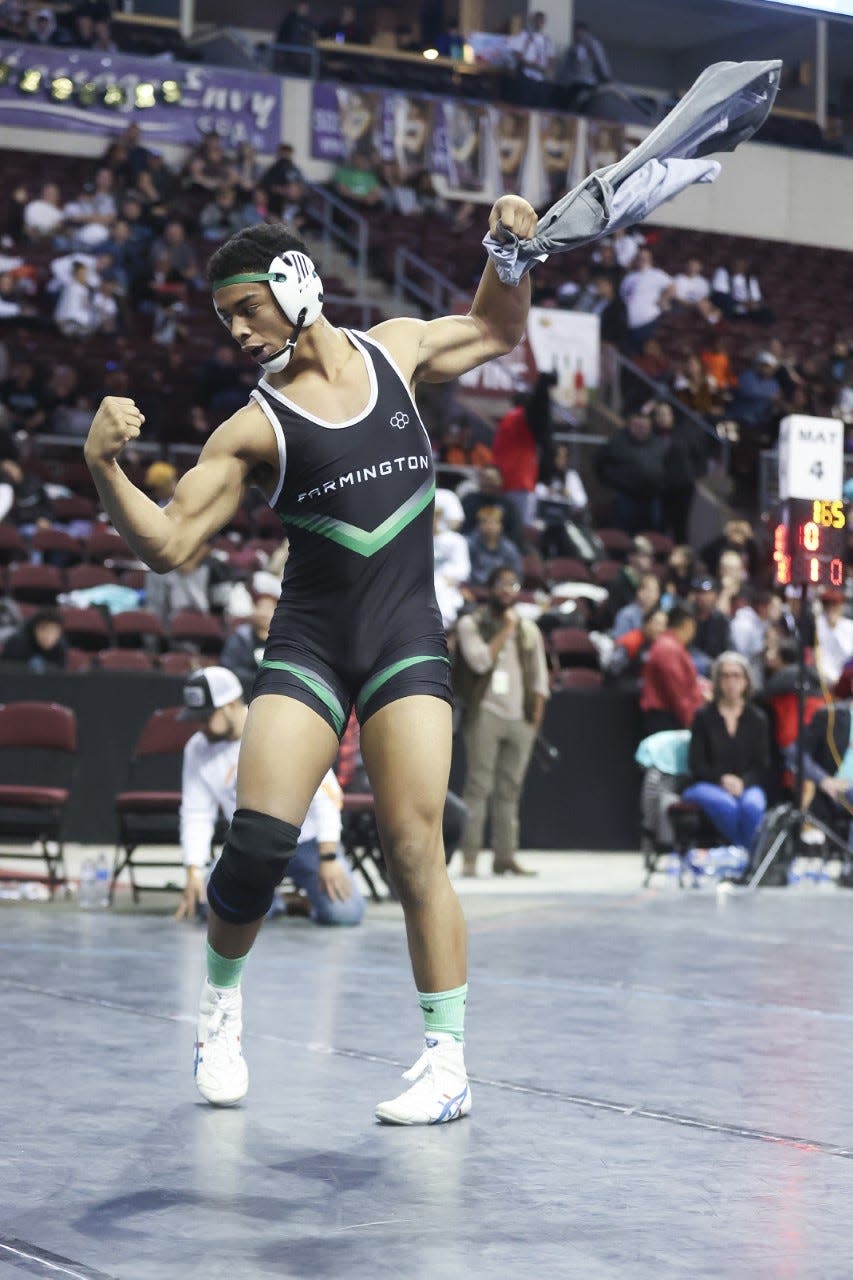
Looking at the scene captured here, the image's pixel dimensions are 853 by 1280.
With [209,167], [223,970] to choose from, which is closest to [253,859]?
[223,970]

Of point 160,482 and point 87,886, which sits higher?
point 160,482

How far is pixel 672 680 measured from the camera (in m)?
12.9

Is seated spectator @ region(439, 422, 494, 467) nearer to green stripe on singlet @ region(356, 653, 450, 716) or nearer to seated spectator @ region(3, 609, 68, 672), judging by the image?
seated spectator @ region(3, 609, 68, 672)

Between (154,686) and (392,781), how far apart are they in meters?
8.50

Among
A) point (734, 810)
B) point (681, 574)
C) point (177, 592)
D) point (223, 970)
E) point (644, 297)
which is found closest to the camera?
point (223, 970)

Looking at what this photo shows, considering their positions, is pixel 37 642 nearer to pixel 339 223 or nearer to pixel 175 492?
pixel 175 492

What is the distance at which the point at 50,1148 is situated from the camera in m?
3.85

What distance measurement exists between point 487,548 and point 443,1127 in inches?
422

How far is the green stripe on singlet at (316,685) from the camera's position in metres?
4.12

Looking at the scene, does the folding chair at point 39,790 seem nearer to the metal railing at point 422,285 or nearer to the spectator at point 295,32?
the metal railing at point 422,285

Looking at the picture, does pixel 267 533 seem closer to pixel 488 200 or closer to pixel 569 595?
pixel 569 595

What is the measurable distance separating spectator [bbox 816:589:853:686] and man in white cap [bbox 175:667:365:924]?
6.05 m

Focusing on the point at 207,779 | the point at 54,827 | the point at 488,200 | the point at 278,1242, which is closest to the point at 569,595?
the point at 54,827

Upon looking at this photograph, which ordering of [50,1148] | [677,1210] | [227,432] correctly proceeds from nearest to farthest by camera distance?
[677,1210] < [50,1148] < [227,432]
